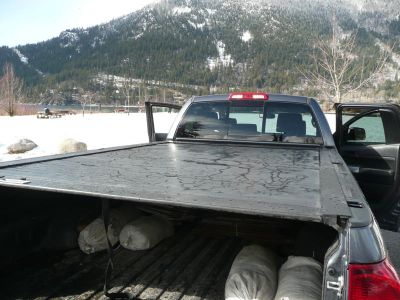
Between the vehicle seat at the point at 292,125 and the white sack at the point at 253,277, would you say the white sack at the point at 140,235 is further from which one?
the vehicle seat at the point at 292,125

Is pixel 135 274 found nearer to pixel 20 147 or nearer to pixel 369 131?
pixel 369 131

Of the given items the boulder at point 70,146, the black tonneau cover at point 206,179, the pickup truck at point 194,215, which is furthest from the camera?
the boulder at point 70,146

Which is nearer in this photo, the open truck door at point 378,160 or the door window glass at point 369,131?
the open truck door at point 378,160

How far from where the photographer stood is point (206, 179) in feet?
7.84

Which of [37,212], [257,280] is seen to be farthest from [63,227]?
[257,280]

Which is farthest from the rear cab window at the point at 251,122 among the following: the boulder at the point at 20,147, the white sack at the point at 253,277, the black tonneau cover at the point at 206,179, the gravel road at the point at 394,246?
the boulder at the point at 20,147

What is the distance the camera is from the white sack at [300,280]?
1.85 metres

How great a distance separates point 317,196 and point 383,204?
3.04 meters

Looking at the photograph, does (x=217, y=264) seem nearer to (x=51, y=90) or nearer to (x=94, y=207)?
(x=94, y=207)

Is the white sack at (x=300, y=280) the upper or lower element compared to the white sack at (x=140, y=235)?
upper

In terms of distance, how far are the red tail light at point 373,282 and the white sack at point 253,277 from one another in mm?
787

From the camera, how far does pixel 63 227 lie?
10.1ft

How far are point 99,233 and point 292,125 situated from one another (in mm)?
2679

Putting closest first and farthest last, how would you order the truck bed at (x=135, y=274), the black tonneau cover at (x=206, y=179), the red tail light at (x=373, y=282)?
1. the red tail light at (x=373, y=282)
2. the black tonneau cover at (x=206, y=179)
3. the truck bed at (x=135, y=274)
